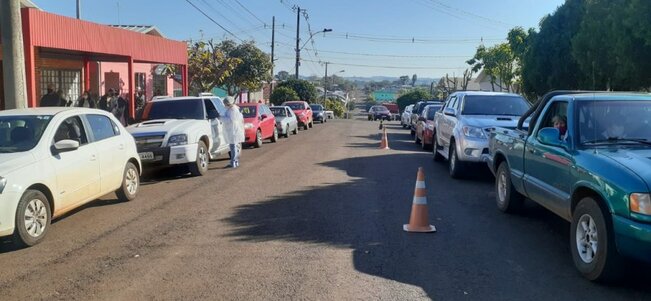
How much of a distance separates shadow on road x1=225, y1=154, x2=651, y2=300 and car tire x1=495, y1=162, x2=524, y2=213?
0.48 feet

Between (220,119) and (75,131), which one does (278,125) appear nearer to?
(220,119)

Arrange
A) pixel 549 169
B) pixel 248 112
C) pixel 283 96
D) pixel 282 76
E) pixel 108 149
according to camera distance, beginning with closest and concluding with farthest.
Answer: pixel 549 169 → pixel 108 149 → pixel 248 112 → pixel 283 96 → pixel 282 76

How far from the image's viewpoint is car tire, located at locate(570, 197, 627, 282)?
17.2 ft

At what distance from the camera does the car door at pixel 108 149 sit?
8836mm

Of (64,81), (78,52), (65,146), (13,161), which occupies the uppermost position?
(78,52)

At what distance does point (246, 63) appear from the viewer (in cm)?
3772

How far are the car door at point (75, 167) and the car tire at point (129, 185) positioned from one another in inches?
39.2

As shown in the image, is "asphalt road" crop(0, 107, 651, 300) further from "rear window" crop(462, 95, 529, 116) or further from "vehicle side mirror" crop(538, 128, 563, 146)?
"rear window" crop(462, 95, 529, 116)

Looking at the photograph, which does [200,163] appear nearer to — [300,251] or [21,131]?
[21,131]

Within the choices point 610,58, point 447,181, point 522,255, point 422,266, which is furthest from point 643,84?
point 422,266

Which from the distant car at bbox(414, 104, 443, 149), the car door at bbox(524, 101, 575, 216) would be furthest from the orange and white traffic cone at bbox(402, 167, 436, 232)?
the distant car at bbox(414, 104, 443, 149)

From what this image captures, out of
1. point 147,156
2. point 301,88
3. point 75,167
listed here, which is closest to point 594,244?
point 75,167

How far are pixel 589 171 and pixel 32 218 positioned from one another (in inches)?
234

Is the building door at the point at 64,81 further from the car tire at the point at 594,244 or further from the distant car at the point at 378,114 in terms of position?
the distant car at the point at 378,114
